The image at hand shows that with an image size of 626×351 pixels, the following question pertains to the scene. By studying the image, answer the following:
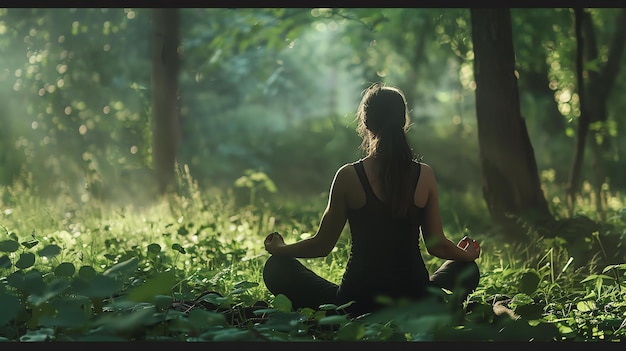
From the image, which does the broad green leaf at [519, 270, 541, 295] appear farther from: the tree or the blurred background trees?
the tree

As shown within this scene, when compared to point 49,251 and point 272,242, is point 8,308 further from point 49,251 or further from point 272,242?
point 272,242

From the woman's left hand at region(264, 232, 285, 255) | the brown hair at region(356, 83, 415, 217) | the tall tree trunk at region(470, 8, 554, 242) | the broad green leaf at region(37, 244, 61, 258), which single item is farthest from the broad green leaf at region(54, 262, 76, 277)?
the tall tree trunk at region(470, 8, 554, 242)

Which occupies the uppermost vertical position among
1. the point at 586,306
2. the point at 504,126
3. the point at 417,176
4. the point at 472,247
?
the point at 504,126

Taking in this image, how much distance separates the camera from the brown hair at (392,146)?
150 inches

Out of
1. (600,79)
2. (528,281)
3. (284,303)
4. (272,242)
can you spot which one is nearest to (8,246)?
(272,242)

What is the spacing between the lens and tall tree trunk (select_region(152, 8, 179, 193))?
9.04 meters

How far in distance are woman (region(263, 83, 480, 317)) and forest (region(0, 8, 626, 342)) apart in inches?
10.3

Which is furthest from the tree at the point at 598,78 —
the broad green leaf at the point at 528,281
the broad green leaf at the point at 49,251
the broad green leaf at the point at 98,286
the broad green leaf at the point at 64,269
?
the broad green leaf at the point at 98,286

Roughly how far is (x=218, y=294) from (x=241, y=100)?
16.1 m

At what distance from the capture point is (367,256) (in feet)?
12.8

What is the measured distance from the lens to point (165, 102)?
30.1ft

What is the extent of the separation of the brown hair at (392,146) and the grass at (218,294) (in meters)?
0.59

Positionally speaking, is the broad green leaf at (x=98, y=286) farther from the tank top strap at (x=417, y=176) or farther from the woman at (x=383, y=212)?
the tank top strap at (x=417, y=176)

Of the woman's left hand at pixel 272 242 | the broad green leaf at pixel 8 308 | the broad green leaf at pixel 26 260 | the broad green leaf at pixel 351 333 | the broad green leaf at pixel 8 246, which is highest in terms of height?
the broad green leaf at pixel 8 246
